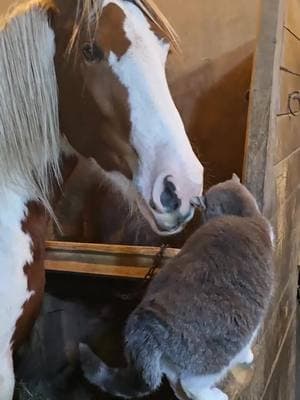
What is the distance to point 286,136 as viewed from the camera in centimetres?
99

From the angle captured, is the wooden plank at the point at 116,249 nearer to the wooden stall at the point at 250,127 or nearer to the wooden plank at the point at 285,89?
the wooden stall at the point at 250,127

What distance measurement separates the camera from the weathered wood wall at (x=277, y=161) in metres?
0.82

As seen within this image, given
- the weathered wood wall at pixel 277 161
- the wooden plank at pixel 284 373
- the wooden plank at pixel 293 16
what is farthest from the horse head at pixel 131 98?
the wooden plank at pixel 284 373

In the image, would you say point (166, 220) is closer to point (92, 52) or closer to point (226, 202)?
point (226, 202)

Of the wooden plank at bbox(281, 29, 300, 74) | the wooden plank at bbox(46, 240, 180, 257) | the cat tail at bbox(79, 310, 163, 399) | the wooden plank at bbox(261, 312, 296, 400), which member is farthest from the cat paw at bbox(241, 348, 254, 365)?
the wooden plank at bbox(281, 29, 300, 74)

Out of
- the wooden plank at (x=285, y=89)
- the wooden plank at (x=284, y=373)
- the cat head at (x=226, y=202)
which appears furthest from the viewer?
the wooden plank at (x=284, y=373)

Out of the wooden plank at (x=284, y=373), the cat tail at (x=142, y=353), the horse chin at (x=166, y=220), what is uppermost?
the horse chin at (x=166, y=220)

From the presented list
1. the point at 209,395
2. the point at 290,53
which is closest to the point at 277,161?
the point at 290,53

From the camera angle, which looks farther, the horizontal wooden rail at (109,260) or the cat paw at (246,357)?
the horizontal wooden rail at (109,260)

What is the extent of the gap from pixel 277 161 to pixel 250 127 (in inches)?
4.6

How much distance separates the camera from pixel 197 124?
4.32ft

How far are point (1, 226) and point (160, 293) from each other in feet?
0.83

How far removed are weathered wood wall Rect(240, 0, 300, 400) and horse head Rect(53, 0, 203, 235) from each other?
11 cm

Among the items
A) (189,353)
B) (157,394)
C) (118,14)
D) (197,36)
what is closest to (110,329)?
(157,394)
